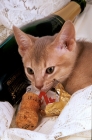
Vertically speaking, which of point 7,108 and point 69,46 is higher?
point 69,46

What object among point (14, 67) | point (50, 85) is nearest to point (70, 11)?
point (14, 67)

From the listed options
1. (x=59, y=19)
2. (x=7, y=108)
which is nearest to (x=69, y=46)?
(x=7, y=108)

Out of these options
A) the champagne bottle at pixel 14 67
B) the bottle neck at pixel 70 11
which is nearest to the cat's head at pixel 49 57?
the champagne bottle at pixel 14 67

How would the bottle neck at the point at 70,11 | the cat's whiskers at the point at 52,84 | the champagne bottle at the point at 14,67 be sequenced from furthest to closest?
the bottle neck at the point at 70,11, the champagne bottle at the point at 14,67, the cat's whiskers at the point at 52,84

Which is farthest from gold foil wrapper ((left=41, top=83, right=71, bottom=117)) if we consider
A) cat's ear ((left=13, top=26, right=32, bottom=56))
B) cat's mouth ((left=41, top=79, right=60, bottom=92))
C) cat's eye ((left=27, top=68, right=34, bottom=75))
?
cat's ear ((left=13, top=26, right=32, bottom=56))

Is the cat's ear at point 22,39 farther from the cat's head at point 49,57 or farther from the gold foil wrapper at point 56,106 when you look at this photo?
the gold foil wrapper at point 56,106

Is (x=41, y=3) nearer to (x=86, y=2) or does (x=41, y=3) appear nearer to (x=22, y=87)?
(x=86, y=2)

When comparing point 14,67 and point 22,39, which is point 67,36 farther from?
point 14,67
